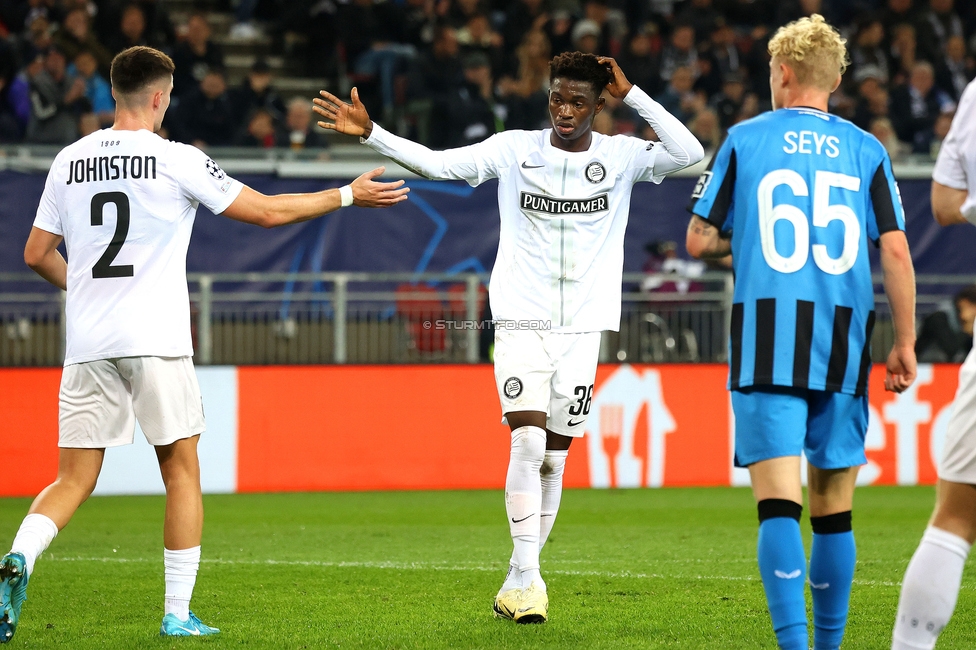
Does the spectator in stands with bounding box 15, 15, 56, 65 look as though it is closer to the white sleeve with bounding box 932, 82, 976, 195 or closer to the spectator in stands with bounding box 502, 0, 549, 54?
the spectator in stands with bounding box 502, 0, 549, 54

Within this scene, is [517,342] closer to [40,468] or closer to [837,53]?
[837,53]

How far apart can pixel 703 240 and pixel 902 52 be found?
14907 mm

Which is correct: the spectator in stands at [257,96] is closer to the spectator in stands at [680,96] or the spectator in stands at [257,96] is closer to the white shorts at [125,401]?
the spectator in stands at [680,96]

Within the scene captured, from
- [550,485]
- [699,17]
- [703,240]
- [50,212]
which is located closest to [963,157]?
[703,240]

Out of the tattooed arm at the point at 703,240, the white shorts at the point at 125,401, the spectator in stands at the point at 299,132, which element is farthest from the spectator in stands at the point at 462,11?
the tattooed arm at the point at 703,240

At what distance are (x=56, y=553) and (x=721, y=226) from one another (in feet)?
17.7

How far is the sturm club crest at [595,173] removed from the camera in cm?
588

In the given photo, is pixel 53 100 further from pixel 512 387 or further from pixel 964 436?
pixel 964 436

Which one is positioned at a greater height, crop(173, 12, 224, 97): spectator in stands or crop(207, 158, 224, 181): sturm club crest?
crop(173, 12, 224, 97): spectator in stands

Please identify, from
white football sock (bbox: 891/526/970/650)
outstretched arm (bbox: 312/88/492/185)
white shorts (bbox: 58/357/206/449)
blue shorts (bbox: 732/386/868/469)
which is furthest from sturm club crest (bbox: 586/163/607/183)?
white football sock (bbox: 891/526/970/650)

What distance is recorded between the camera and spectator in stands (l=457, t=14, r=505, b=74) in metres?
16.7

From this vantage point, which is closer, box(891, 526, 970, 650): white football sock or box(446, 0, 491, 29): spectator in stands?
box(891, 526, 970, 650): white football sock

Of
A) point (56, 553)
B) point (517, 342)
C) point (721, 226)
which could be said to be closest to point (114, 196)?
point (517, 342)

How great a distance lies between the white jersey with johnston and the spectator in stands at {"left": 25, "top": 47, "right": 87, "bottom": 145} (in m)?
9.00
